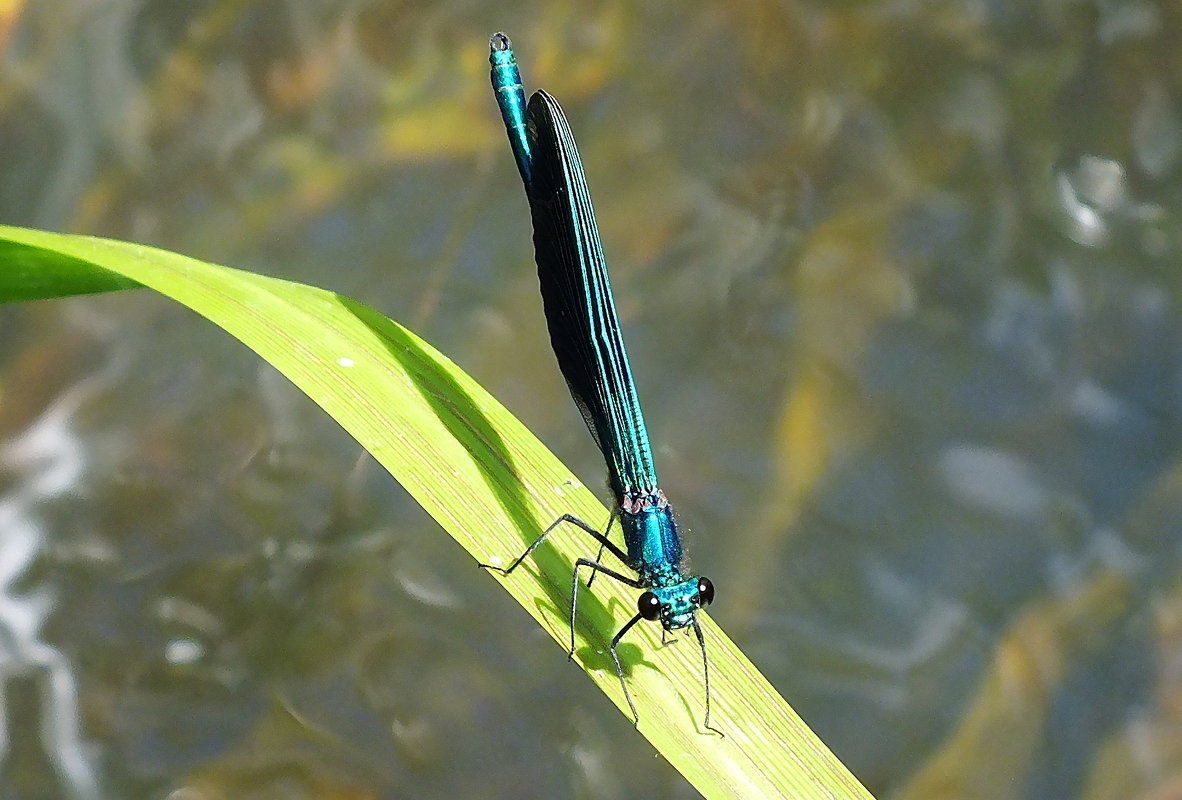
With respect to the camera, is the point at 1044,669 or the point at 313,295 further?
the point at 1044,669

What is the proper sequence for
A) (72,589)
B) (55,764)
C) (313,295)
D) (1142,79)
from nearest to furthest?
(313,295) → (55,764) → (72,589) → (1142,79)

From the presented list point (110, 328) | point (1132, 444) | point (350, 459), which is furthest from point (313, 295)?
point (1132, 444)

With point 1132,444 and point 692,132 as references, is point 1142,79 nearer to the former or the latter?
point 1132,444

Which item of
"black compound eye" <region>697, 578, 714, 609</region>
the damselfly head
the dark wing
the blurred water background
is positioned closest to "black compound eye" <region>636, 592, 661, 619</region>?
the damselfly head

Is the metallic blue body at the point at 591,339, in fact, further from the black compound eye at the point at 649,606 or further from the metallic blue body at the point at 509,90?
the black compound eye at the point at 649,606

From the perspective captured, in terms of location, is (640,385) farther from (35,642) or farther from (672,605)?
(35,642)

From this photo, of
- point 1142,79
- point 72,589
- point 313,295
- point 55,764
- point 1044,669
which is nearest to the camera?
point 313,295

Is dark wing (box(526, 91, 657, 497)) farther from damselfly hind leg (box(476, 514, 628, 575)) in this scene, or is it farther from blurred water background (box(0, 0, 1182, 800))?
blurred water background (box(0, 0, 1182, 800))

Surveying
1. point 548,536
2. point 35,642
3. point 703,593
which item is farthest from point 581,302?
point 35,642
